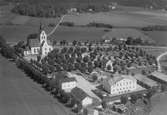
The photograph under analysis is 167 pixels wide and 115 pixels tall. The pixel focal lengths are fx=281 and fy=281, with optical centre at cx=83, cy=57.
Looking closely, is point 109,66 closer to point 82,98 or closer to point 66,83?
point 66,83

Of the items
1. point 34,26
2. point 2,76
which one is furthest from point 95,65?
→ point 34,26

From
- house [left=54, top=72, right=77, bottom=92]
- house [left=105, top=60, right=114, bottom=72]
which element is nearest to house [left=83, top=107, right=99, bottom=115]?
house [left=54, top=72, right=77, bottom=92]

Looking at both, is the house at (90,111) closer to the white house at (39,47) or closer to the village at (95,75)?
the village at (95,75)

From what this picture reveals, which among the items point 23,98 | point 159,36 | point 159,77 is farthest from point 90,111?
point 159,36

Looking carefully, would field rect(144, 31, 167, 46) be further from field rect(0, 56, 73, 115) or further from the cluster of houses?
field rect(0, 56, 73, 115)

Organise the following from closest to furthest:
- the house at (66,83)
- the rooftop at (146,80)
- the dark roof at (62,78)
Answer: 1. the house at (66,83)
2. the dark roof at (62,78)
3. the rooftop at (146,80)

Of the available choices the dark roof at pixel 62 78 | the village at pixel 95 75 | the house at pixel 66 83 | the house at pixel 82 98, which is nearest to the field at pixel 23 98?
the village at pixel 95 75
